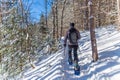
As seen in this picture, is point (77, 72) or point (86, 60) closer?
point (77, 72)

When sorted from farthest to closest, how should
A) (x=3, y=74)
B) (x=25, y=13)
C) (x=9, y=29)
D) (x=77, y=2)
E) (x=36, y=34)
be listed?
(x=77, y=2) → (x=36, y=34) → (x=25, y=13) → (x=9, y=29) → (x=3, y=74)

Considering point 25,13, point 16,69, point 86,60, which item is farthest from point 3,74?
point 25,13

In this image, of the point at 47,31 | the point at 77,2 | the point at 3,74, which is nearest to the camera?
the point at 3,74

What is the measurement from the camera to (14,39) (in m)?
19.8

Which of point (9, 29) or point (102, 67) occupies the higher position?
point (9, 29)

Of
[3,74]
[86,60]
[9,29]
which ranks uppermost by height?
[9,29]

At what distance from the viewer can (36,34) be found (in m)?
30.6

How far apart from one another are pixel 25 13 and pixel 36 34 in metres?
6.39

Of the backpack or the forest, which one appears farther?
the forest

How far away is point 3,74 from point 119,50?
7708mm

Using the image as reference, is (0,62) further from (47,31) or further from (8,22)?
(47,31)

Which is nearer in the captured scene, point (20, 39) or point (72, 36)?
point (72, 36)

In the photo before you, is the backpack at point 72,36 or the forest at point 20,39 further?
the forest at point 20,39

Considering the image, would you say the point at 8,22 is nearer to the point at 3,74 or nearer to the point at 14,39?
the point at 14,39
